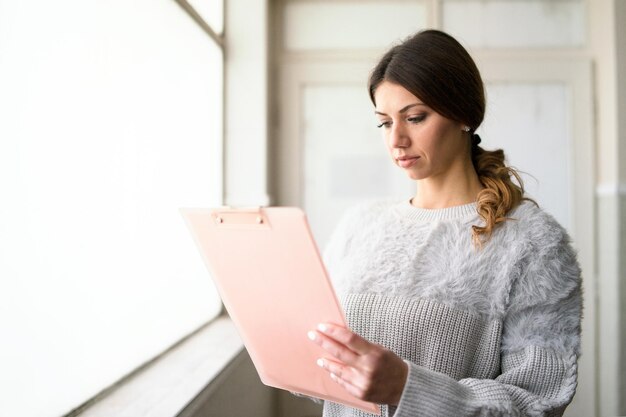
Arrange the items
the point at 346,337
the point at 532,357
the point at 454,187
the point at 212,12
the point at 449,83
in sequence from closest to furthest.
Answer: the point at 346,337
the point at 532,357
the point at 449,83
the point at 454,187
the point at 212,12

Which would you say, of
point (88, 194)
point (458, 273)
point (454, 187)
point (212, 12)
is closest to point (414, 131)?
point (454, 187)

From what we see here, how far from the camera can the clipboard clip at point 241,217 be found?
66cm

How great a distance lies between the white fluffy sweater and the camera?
84 centimetres

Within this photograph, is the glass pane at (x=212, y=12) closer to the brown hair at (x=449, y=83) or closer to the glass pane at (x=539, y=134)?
the brown hair at (x=449, y=83)

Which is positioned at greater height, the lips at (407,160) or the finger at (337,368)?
the lips at (407,160)

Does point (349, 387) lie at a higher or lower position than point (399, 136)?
lower

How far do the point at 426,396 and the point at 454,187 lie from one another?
0.46 metres

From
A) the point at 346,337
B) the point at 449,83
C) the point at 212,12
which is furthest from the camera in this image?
the point at 212,12

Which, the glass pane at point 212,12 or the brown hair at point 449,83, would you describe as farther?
the glass pane at point 212,12

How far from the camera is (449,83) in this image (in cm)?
96

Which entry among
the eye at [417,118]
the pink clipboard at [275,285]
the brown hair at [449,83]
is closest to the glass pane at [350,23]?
the brown hair at [449,83]

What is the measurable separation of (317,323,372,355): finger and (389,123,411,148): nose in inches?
16.5

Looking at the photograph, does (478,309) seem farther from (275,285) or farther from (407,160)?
(275,285)

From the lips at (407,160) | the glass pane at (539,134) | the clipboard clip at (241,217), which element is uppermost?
the glass pane at (539,134)
